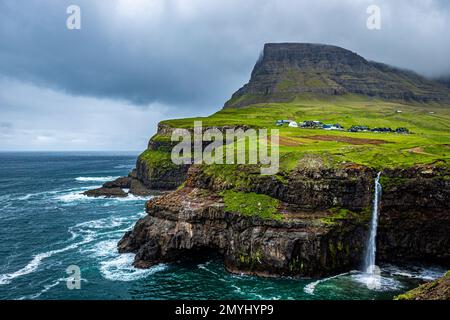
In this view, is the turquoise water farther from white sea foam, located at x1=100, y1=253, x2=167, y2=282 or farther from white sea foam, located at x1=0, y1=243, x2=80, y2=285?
white sea foam, located at x1=0, y1=243, x2=80, y2=285

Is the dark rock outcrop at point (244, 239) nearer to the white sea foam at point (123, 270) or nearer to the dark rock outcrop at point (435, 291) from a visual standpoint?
the white sea foam at point (123, 270)

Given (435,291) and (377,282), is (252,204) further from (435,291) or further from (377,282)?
(435,291)

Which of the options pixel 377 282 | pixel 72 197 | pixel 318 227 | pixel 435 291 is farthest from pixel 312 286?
pixel 72 197

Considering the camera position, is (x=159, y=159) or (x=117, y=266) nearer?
(x=117, y=266)

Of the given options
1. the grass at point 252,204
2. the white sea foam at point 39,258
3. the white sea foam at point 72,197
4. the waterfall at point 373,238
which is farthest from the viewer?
the white sea foam at point 72,197

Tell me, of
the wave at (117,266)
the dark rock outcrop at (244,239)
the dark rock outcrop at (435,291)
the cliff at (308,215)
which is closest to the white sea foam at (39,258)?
the wave at (117,266)
